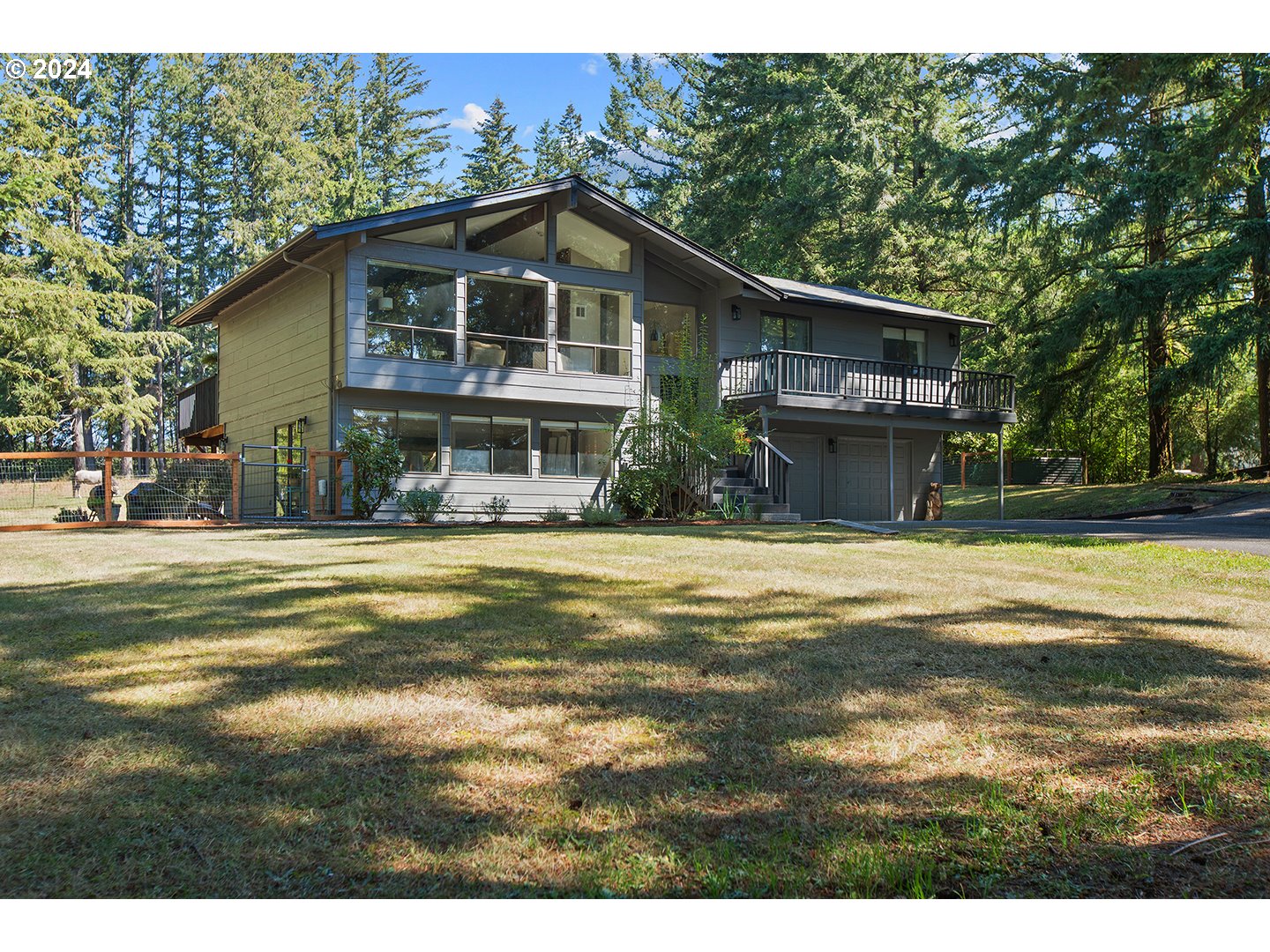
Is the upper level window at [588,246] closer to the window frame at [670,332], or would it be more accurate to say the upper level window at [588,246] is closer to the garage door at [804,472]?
the window frame at [670,332]

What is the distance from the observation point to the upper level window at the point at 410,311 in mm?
17938

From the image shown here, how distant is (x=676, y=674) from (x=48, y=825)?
8.41 feet

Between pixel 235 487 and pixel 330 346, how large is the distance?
4.12 meters

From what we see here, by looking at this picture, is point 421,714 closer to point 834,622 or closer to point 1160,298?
point 834,622

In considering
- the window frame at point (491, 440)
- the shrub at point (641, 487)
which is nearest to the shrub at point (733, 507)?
the shrub at point (641, 487)

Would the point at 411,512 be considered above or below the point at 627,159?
below

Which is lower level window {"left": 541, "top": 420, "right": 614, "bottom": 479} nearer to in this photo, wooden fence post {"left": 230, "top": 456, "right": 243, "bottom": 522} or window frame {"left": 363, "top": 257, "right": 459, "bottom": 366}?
window frame {"left": 363, "top": 257, "right": 459, "bottom": 366}

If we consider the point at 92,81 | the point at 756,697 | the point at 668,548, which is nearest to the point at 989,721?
the point at 756,697

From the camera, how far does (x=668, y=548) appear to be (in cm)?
932

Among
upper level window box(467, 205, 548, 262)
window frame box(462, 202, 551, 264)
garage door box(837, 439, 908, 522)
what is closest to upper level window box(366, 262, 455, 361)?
window frame box(462, 202, 551, 264)

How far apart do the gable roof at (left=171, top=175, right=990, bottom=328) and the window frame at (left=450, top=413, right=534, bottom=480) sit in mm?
3948

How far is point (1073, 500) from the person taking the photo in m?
23.6

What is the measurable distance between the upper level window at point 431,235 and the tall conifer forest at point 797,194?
11352 millimetres

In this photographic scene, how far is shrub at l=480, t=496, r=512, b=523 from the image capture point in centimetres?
1811
